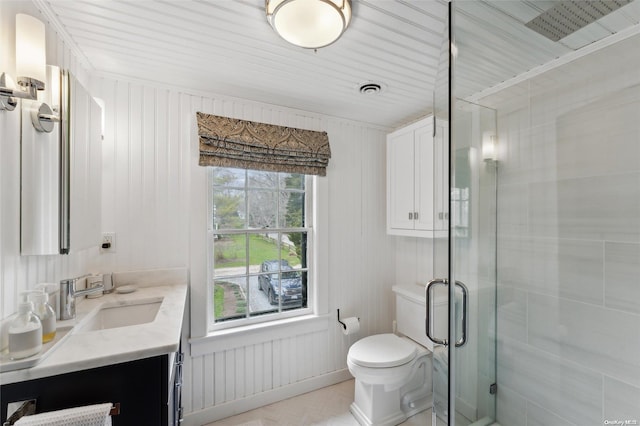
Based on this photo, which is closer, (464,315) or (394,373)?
(464,315)

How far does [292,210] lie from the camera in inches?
90.6

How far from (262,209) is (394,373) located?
1.49 meters

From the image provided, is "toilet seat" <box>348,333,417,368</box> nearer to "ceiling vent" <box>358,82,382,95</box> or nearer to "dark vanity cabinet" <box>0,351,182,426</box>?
"dark vanity cabinet" <box>0,351,182,426</box>

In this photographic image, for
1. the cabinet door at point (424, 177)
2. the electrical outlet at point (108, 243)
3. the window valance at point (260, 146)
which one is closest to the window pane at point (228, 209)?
the window valance at point (260, 146)

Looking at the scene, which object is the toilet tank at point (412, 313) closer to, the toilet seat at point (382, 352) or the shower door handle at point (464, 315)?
the toilet seat at point (382, 352)

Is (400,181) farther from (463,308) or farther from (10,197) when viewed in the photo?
(10,197)

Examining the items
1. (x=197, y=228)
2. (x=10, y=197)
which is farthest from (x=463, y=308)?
(x=10, y=197)

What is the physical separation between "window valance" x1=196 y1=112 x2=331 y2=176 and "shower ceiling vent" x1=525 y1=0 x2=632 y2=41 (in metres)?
1.47

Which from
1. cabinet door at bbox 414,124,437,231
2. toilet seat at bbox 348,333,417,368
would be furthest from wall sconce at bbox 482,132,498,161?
toilet seat at bbox 348,333,417,368

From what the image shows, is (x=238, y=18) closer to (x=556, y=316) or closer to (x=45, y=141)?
(x=45, y=141)

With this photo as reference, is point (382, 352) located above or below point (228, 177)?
below

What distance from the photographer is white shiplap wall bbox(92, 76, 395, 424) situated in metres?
1.75

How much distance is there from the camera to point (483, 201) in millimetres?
1371

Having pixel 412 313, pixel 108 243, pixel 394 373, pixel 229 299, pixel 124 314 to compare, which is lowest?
pixel 394 373
